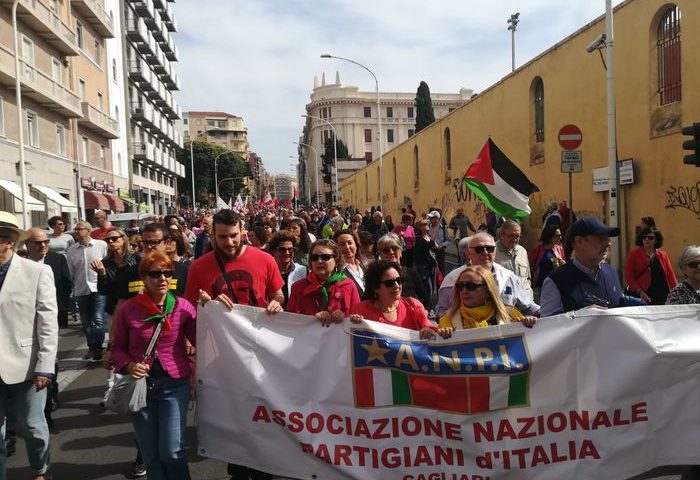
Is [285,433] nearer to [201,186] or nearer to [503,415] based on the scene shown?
[503,415]

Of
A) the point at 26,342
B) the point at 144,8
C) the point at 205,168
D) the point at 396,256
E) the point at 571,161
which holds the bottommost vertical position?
the point at 26,342

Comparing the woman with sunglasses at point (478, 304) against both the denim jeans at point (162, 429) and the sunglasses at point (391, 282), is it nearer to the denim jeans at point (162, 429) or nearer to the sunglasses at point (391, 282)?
the sunglasses at point (391, 282)

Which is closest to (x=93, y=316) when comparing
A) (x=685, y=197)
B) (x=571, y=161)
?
(x=571, y=161)

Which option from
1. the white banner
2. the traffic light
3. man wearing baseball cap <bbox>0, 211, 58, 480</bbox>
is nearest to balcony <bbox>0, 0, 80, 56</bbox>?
man wearing baseball cap <bbox>0, 211, 58, 480</bbox>

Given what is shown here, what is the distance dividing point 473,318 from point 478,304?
0.10m

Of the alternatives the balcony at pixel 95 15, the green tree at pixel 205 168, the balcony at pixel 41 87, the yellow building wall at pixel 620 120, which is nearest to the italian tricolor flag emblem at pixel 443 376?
the yellow building wall at pixel 620 120

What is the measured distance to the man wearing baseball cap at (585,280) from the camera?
3898 millimetres

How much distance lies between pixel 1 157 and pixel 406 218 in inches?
664

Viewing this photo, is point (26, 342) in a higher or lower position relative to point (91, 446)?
higher

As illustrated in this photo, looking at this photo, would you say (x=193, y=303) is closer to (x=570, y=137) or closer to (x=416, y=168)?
(x=570, y=137)

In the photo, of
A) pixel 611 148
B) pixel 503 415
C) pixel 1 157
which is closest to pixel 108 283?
pixel 503 415

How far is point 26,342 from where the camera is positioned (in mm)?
3990

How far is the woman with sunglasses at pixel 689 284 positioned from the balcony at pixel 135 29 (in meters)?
46.4

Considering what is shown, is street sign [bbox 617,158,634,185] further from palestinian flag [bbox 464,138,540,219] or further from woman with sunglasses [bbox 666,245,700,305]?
woman with sunglasses [bbox 666,245,700,305]
